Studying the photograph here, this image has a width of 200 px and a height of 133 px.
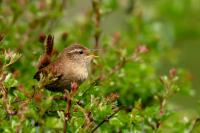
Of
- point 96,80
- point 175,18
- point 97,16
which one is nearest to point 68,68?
point 96,80

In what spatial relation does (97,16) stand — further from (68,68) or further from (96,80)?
(96,80)

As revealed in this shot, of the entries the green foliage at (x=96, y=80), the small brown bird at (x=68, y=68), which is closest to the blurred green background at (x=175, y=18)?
the green foliage at (x=96, y=80)

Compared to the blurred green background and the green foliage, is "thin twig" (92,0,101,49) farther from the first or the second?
the blurred green background

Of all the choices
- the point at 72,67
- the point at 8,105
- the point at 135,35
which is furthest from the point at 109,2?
the point at 8,105

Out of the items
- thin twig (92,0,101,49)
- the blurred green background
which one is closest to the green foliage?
thin twig (92,0,101,49)

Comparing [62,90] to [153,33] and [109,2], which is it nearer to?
[109,2]
